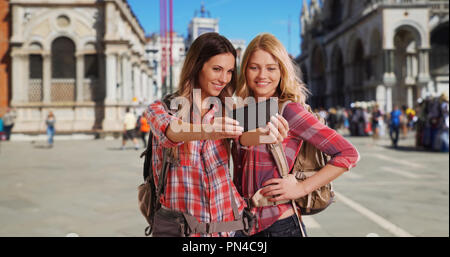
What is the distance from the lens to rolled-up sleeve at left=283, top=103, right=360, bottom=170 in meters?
1.43

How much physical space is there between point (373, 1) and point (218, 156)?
33.4 meters

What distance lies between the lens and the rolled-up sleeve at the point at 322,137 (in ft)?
4.69

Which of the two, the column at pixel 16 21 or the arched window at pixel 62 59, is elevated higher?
the column at pixel 16 21

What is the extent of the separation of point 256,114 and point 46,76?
904 inches

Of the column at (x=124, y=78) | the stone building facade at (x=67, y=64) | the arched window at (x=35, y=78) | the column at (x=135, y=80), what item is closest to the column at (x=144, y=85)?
the column at (x=135, y=80)

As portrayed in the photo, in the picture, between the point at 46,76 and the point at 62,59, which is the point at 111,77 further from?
the point at 46,76

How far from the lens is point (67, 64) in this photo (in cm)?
2244

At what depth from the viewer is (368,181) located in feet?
28.3

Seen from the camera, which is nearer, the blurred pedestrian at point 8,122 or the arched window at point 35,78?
the blurred pedestrian at point 8,122

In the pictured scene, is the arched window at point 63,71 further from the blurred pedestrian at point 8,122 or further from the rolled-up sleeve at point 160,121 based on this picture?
the rolled-up sleeve at point 160,121

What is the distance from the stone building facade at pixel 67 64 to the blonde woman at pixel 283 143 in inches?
827

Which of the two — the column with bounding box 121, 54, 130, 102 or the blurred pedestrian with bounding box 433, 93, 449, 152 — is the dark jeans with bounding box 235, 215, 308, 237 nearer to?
the blurred pedestrian with bounding box 433, 93, 449, 152

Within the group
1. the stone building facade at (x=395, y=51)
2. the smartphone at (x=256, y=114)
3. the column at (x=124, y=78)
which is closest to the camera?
the smartphone at (x=256, y=114)
